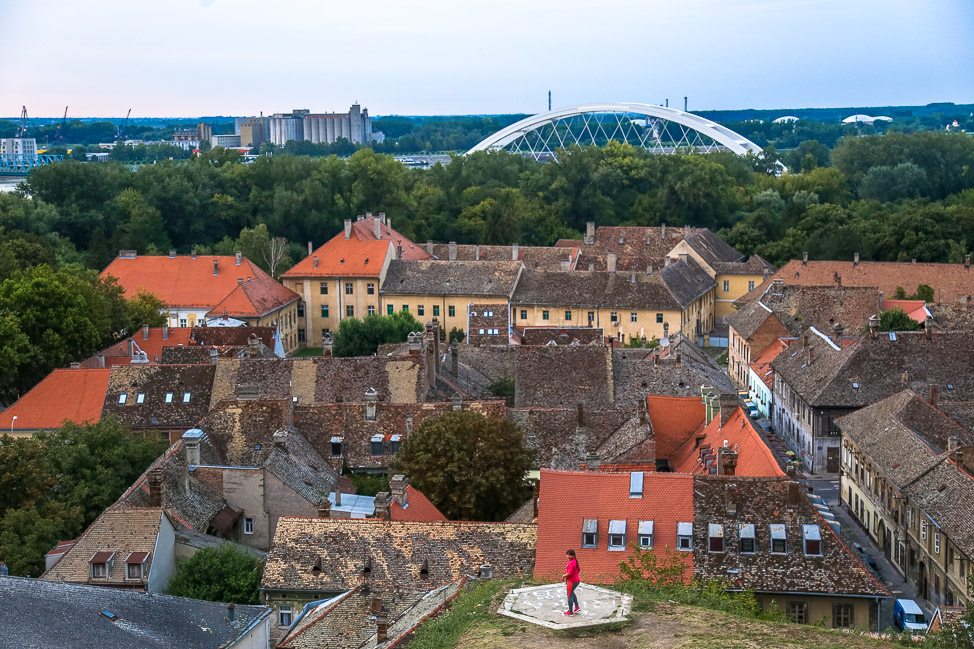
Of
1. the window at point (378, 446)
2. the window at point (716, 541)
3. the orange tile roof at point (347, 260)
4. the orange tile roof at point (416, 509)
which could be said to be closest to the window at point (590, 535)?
the window at point (716, 541)

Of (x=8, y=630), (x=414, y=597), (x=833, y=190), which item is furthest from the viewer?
(x=833, y=190)

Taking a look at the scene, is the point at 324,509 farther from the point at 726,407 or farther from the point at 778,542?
the point at 726,407

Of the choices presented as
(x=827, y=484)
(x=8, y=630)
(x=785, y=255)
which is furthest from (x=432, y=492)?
(x=785, y=255)

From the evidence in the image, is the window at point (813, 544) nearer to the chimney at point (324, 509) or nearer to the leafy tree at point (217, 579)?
the chimney at point (324, 509)

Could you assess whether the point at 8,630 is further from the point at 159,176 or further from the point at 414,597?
the point at 159,176

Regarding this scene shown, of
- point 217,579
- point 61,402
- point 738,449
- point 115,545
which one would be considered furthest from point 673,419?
point 61,402
